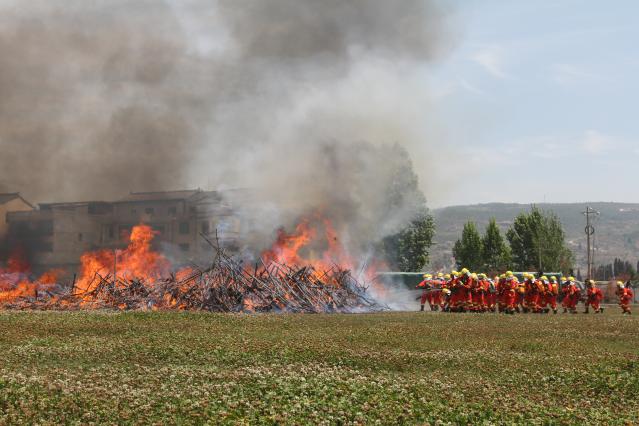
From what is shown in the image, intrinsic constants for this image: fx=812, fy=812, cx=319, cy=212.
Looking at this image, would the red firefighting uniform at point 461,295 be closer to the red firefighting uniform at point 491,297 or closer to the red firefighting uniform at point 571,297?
the red firefighting uniform at point 491,297

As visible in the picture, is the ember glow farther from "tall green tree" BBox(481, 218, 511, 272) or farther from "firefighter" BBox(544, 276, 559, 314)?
"tall green tree" BBox(481, 218, 511, 272)

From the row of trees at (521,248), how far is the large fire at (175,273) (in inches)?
1559

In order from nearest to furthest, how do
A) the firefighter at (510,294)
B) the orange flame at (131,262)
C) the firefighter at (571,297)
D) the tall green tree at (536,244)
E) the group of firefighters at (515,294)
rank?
the firefighter at (510,294) < the group of firefighters at (515,294) < the firefighter at (571,297) < the orange flame at (131,262) < the tall green tree at (536,244)

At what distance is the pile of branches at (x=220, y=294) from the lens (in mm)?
44781

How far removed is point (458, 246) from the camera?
336ft

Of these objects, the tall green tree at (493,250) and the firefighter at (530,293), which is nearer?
the firefighter at (530,293)

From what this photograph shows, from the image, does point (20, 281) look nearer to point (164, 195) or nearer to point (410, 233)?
point (164, 195)

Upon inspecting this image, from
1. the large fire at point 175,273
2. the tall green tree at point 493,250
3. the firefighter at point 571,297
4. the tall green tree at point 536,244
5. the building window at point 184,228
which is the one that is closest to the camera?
the large fire at point 175,273

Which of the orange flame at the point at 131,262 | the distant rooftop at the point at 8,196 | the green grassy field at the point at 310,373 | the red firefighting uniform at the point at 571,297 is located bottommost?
the green grassy field at the point at 310,373

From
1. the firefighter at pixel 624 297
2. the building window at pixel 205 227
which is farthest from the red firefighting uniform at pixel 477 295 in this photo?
the building window at pixel 205 227

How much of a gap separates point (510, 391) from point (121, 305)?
32.4 meters

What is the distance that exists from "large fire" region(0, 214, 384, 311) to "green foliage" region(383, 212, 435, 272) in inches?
1022

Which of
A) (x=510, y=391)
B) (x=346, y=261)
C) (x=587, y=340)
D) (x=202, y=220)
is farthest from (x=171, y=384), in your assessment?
(x=202, y=220)

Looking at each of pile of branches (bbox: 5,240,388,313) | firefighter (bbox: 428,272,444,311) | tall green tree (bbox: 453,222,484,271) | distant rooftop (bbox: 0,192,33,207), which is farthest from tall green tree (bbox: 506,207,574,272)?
distant rooftop (bbox: 0,192,33,207)
